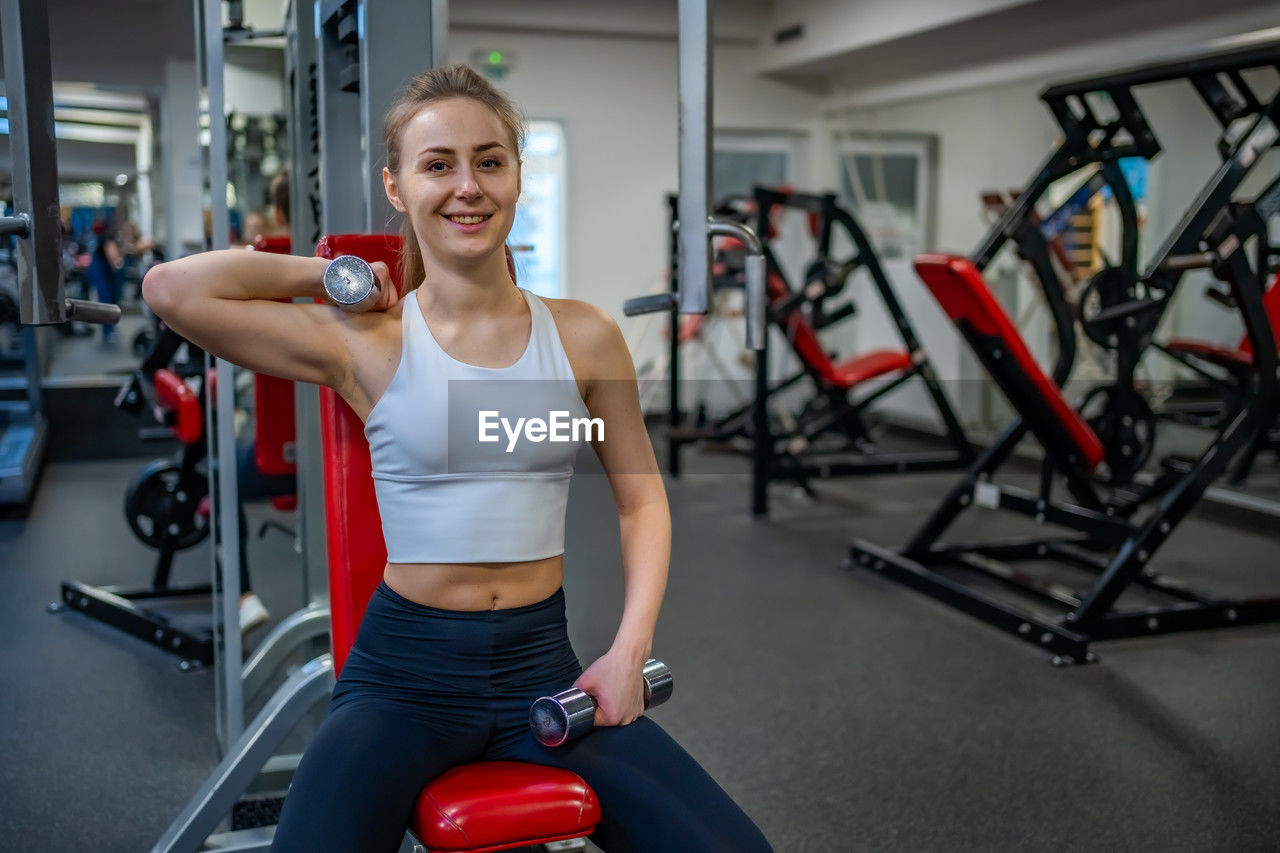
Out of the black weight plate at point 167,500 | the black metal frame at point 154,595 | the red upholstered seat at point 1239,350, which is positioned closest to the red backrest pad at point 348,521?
the black metal frame at point 154,595

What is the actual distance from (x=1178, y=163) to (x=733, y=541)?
3172mm

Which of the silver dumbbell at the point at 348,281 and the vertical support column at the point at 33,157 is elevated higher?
the vertical support column at the point at 33,157

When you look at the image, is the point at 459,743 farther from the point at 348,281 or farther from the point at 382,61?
the point at 382,61

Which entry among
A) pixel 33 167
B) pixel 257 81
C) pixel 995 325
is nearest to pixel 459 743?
pixel 33 167

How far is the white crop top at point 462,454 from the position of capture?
1.35m

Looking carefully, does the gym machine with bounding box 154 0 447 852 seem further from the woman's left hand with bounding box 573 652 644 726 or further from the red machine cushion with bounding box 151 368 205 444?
the red machine cushion with bounding box 151 368 205 444

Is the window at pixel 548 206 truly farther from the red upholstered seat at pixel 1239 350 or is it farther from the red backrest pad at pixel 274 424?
the red backrest pad at pixel 274 424

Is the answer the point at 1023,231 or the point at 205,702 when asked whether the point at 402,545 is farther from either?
the point at 1023,231

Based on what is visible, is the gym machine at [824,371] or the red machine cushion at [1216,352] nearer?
the red machine cushion at [1216,352]

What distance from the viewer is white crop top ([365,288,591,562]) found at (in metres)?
1.35

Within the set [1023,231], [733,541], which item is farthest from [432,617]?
[733,541]

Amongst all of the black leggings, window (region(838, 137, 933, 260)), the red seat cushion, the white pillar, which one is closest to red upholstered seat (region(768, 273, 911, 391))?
the red seat cushion

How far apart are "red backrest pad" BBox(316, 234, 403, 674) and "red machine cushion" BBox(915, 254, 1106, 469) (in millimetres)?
2248

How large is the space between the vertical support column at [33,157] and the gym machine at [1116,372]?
256 cm
